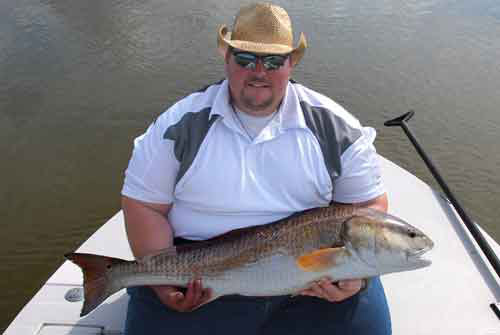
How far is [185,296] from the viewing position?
7.20ft

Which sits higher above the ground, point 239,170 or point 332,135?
point 332,135

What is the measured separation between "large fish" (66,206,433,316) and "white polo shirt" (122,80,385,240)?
0.14 metres

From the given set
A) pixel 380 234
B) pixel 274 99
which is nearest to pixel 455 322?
pixel 380 234

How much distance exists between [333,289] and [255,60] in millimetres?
1182

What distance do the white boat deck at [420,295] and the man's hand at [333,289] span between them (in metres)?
0.72

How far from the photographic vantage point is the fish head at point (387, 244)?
1.98m

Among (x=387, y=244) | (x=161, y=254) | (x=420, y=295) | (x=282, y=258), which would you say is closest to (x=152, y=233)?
(x=161, y=254)

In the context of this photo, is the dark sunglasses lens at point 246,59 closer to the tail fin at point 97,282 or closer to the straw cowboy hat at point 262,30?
the straw cowboy hat at point 262,30

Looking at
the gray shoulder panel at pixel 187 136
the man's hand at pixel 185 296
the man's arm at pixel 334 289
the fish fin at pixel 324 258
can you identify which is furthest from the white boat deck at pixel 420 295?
the gray shoulder panel at pixel 187 136

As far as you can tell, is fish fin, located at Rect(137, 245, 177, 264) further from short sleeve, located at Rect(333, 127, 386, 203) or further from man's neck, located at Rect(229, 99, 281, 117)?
short sleeve, located at Rect(333, 127, 386, 203)

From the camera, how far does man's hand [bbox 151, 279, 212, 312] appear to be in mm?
2186

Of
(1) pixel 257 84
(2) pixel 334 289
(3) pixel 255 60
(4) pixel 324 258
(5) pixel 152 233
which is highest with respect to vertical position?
(3) pixel 255 60

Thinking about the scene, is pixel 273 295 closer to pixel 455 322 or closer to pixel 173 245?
pixel 173 245

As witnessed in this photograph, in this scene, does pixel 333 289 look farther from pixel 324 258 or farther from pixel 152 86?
pixel 152 86
